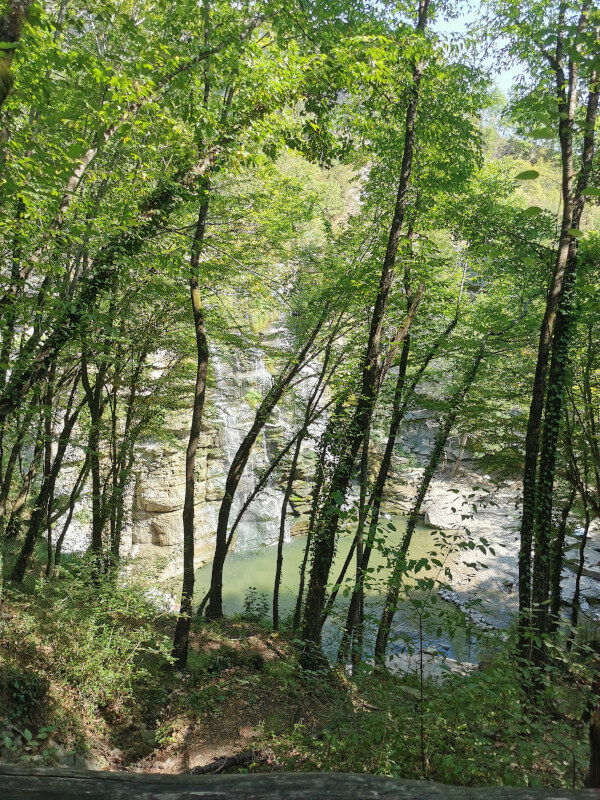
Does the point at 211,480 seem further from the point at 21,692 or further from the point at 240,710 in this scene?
the point at 21,692

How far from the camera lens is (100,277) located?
550 cm

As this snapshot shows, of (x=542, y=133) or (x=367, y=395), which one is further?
(x=367, y=395)

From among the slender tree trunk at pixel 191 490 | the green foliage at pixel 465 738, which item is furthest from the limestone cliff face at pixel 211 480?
the green foliage at pixel 465 738

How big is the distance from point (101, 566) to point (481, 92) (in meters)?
10.7

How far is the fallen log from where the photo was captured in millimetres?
926

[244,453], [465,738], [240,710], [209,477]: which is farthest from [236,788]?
[209,477]

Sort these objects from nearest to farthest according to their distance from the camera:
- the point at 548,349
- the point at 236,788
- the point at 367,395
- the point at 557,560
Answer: the point at 236,788 → the point at 548,349 → the point at 367,395 → the point at 557,560

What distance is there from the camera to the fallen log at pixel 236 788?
3.04ft

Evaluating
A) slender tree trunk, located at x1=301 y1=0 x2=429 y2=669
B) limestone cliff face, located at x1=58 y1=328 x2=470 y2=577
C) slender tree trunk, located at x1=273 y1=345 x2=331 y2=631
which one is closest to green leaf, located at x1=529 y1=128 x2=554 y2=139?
slender tree trunk, located at x1=301 y1=0 x2=429 y2=669

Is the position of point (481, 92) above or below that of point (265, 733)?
above

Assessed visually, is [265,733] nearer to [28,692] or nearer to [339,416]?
[28,692]

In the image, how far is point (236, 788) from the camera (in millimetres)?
956

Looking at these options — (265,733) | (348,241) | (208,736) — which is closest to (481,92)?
(348,241)

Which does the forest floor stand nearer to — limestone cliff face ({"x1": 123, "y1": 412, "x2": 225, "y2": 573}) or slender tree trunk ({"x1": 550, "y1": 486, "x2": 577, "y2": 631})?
slender tree trunk ({"x1": 550, "y1": 486, "x2": 577, "y2": 631})
